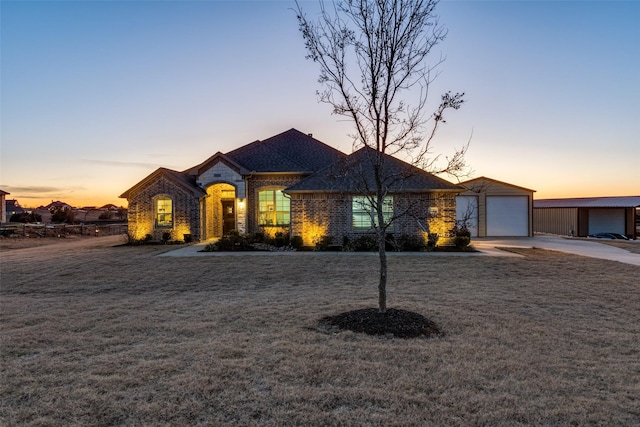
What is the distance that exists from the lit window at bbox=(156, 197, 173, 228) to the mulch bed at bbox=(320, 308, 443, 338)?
15807 mm

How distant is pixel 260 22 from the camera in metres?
10.5

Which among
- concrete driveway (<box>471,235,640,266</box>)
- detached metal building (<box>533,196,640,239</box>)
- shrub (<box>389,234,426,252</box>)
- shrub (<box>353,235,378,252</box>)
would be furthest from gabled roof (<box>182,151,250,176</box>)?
detached metal building (<box>533,196,640,239</box>)

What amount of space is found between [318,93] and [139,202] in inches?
657

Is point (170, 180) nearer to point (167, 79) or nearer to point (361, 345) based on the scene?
point (167, 79)

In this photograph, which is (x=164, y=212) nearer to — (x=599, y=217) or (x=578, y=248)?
(x=578, y=248)

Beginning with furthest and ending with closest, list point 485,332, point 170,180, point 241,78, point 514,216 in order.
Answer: point 514,216 < point 170,180 < point 241,78 < point 485,332

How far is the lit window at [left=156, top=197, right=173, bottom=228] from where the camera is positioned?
1920 cm

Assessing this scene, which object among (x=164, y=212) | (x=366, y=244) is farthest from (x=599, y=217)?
(x=164, y=212)

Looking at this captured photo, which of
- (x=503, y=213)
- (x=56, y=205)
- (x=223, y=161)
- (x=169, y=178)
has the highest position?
(x=223, y=161)

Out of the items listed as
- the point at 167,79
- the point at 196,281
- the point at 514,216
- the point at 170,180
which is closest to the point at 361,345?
the point at 196,281

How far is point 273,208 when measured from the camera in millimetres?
19344

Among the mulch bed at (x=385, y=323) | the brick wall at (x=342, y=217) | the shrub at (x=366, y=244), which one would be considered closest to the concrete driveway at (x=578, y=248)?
the brick wall at (x=342, y=217)

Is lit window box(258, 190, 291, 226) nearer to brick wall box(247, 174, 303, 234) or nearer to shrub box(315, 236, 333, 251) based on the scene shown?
brick wall box(247, 174, 303, 234)

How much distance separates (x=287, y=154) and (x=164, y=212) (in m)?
7.68
